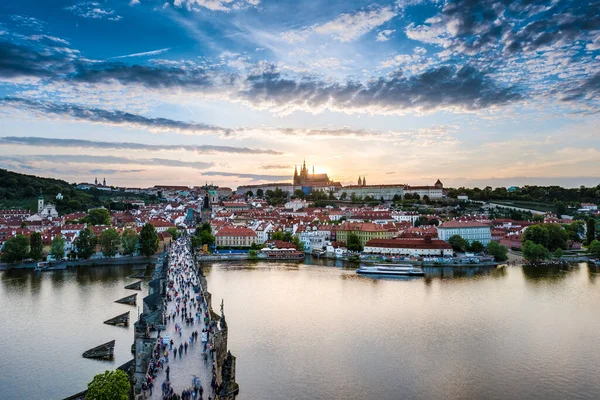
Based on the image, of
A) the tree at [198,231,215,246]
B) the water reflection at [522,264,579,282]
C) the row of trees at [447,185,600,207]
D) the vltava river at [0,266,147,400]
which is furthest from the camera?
the row of trees at [447,185,600,207]

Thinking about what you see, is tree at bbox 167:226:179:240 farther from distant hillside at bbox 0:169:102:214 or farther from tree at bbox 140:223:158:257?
distant hillside at bbox 0:169:102:214

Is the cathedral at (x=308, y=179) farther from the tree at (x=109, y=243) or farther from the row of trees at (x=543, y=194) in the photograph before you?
A: the tree at (x=109, y=243)

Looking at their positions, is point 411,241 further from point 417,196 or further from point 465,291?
point 417,196

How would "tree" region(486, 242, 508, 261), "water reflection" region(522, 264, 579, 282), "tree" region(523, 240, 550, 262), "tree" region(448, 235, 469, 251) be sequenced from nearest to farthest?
"water reflection" region(522, 264, 579, 282)
"tree" region(523, 240, 550, 262)
"tree" region(486, 242, 508, 261)
"tree" region(448, 235, 469, 251)

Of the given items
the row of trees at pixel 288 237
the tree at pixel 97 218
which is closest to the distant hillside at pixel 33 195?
the tree at pixel 97 218

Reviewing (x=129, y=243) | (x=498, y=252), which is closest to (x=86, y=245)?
(x=129, y=243)

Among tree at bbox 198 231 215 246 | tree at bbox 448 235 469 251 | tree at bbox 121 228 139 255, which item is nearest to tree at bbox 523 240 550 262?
tree at bbox 448 235 469 251
